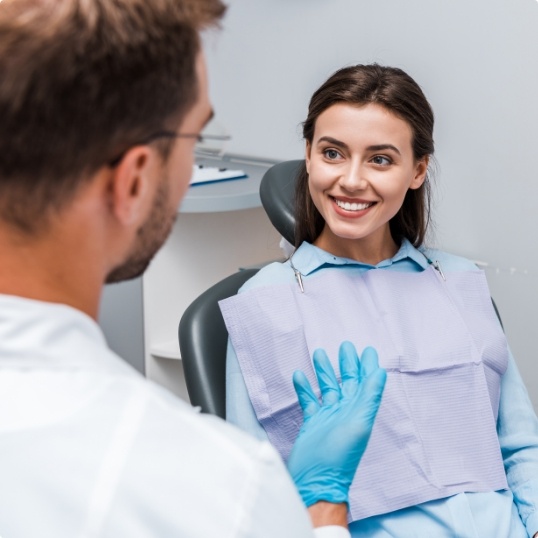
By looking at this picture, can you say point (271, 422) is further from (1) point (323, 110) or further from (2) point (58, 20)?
(2) point (58, 20)

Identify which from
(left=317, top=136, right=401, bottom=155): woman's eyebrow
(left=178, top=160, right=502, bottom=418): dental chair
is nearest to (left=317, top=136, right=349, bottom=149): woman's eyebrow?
(left=317, top=136, right=401, bottom=155): woman's eyebrow

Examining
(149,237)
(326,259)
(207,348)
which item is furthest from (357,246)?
(149,237)

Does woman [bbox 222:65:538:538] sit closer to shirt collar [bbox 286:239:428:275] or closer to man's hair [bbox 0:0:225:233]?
shirt collar [bbox 286:239:428:275]

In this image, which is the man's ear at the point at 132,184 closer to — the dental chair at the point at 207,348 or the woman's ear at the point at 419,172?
the dental chair at the point at 207,348

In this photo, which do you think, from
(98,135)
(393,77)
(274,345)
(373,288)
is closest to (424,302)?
(373,288)

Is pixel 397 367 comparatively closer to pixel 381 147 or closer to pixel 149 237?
pixel 381 147

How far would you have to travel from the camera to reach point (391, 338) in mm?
1535

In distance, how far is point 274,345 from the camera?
150 centimetres

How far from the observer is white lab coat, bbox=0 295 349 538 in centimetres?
70

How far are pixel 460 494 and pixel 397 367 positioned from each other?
9.1 inches

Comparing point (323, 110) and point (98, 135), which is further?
point (323, 110)

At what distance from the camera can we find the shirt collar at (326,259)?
1604 mm

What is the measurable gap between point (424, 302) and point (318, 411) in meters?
0.46

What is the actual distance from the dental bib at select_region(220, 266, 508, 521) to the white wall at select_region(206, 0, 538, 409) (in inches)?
30.9
